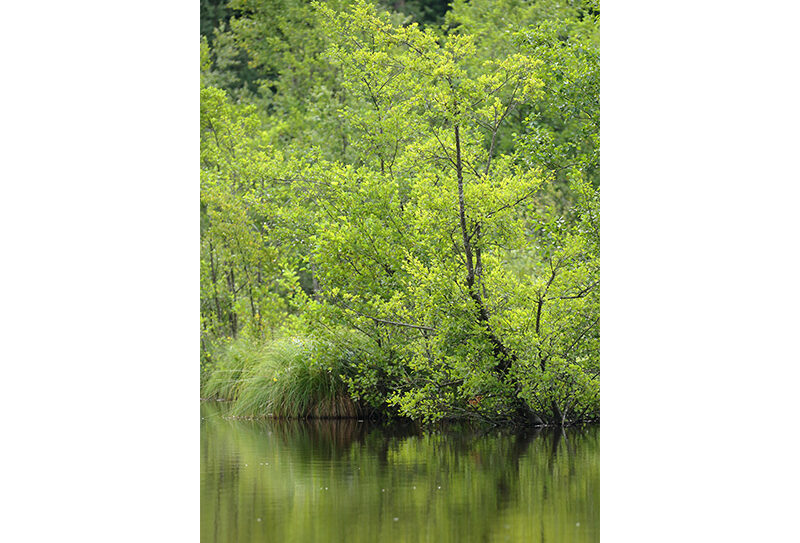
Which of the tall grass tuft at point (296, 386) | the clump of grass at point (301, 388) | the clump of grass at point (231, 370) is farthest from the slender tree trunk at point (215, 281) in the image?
the clump of grass at point (301, 388)

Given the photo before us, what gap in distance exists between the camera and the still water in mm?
4746

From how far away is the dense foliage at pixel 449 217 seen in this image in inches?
331

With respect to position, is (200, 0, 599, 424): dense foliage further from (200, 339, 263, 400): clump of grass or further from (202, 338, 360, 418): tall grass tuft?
(200, 339, 263, 400): clump of grass

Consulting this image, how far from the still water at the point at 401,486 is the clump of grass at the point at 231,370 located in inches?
99.3

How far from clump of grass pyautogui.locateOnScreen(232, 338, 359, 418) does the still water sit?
1.22 meters

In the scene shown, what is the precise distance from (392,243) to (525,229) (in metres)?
1.32

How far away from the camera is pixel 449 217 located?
845 cm

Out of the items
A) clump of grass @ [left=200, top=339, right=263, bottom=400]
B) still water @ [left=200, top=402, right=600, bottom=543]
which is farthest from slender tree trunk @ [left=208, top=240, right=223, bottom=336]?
still water @ [left=200, top=402, right=600, bottom=543]
